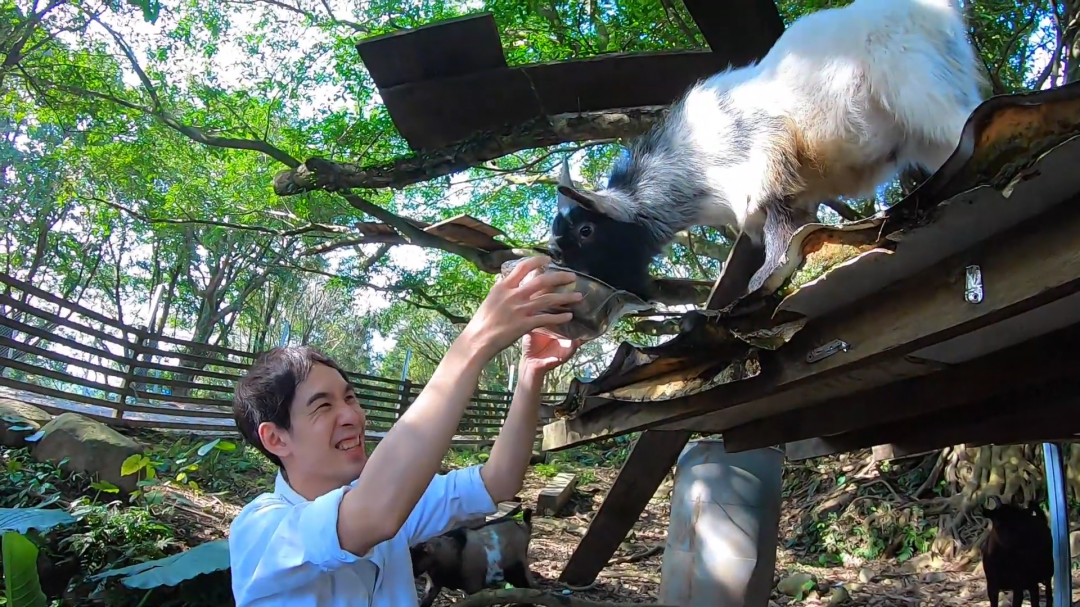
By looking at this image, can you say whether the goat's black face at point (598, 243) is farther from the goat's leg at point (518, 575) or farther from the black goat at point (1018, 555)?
the black goat at point (1018, 555)

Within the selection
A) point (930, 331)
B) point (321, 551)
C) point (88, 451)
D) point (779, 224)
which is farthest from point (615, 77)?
point (88, 451)

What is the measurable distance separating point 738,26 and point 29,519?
4.10m

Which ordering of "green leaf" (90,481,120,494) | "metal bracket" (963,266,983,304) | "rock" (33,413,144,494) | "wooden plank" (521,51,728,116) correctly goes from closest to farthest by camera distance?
"metal bracket" (963,266,983,304), "wooden plank" (521,51,728,116), "green leaf" (90,481,120,494), "rock" (33,413,144,494)

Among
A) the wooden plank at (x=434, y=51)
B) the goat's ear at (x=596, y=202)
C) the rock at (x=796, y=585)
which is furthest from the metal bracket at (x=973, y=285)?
the rock at (x=796, y=585)

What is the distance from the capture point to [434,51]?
9.93ft

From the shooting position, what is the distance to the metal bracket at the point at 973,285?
3.93ft

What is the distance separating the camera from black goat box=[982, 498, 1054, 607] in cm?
476

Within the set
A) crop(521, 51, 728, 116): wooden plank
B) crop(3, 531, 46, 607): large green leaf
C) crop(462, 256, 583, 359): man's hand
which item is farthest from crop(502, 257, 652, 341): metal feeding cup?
crop(3, 531, 46, 607): large green leaf

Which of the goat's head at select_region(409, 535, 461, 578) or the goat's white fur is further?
the goat's head at select_region(409, 535, 461, 578)

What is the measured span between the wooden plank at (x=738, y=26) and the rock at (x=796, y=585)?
4.51 metres

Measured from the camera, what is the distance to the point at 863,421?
7.98 ft

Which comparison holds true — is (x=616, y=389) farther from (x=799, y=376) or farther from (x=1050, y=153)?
(x=1050, y=153)

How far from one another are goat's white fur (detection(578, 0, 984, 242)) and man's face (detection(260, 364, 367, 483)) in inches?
71.9

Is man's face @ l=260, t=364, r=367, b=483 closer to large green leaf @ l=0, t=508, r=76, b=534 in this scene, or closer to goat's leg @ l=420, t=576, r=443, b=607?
large green leaf @ l=0, t=508, r=76, b=534
